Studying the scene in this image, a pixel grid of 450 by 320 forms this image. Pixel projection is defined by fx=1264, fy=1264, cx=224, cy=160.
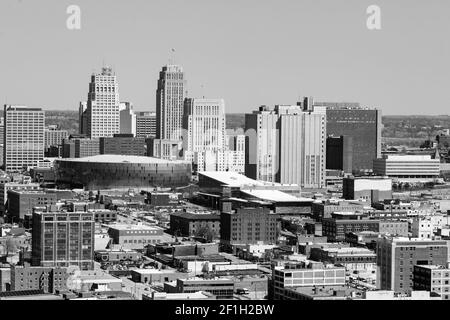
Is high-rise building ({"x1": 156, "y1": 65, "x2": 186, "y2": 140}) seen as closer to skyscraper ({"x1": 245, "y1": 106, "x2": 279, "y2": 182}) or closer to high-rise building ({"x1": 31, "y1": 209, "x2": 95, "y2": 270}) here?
skyscraper ({"x1": 245, "y1": 106, "x2": 279, "y2": 182})

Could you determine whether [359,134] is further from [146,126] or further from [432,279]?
[432,279]

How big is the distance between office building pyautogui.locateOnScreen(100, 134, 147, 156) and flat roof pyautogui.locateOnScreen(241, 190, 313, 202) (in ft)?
18.9

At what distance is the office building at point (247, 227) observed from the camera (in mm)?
14055

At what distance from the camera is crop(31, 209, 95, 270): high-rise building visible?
11062mm

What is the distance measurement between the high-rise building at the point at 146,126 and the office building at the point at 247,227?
11.6 m

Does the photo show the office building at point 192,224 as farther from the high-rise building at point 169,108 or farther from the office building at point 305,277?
the high-rise building at point 169,108

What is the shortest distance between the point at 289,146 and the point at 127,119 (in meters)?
4.00

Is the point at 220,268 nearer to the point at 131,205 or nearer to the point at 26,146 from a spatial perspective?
the point at 131,205

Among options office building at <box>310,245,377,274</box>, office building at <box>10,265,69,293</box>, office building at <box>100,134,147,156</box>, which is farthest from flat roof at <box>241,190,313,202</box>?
office building at <box>10,265,69,293</box>

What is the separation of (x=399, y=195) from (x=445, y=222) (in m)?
5.62

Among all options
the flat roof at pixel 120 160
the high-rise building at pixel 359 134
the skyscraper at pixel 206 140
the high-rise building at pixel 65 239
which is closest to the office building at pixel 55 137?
the flat roof at pixel 120 160
